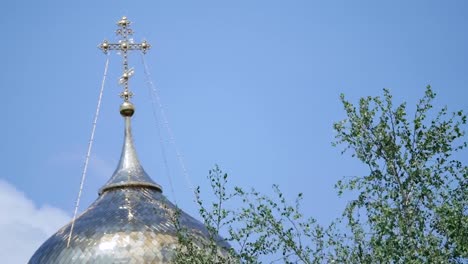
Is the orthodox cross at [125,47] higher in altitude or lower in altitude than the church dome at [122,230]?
higher

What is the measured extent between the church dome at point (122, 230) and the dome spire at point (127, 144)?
0.02 m

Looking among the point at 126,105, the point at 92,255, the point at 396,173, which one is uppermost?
the point at 126,105

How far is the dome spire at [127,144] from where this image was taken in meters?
23.4

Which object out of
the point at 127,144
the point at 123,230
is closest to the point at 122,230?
the point at 123,230

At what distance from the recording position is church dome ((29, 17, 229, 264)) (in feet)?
69.2

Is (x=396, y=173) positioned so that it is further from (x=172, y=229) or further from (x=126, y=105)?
(x=126, y=105)

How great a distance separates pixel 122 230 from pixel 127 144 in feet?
11.6

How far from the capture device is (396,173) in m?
13.5

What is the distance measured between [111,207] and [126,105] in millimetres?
3281

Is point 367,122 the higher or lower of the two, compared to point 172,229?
lower

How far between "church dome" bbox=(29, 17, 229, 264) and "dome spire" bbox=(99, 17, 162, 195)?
0.02 m

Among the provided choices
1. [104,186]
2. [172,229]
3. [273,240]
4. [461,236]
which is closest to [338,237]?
[273,240]

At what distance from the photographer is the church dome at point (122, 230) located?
2108cm

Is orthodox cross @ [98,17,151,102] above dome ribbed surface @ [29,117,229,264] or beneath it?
above
